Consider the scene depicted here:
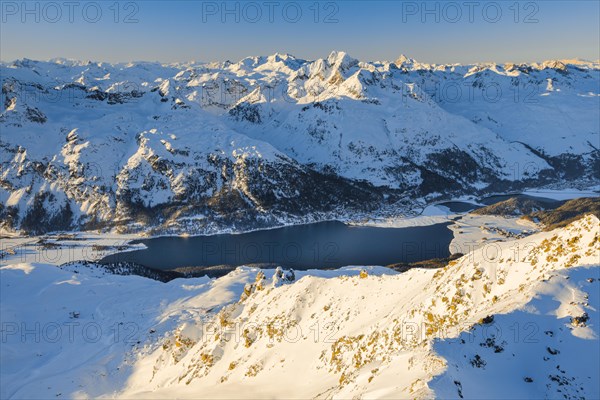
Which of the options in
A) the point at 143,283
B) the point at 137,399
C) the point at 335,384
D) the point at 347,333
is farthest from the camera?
the point at 143,283

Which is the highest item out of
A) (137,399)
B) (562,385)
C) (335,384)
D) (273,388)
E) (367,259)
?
(562,385)

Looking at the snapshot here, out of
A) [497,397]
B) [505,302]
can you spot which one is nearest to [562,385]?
[497,397]

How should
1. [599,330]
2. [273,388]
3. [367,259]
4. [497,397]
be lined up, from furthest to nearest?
[367,259] < [273,388] < [599,330] < [497,397]

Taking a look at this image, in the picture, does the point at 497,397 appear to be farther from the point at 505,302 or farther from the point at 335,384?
the point at 335,384

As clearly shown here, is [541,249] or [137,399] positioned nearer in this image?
[541,249]

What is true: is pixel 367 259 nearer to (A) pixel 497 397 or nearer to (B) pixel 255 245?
(B) pixel 255 245

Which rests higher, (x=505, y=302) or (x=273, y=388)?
(x=505, y=302)
